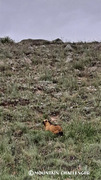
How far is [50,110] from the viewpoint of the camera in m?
6.20

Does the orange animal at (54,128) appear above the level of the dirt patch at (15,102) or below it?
below

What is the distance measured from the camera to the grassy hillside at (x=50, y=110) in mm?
4141

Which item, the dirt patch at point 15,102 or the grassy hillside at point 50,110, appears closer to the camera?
the grassy hillside at point 50,110

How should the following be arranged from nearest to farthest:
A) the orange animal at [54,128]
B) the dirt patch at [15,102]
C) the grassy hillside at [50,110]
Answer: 1. the grassy hillside at [50,110]
2. the orange animal at [54,128]
3. the dirt patch at [15,102]

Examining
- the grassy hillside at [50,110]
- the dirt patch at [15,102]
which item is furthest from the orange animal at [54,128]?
the dirt patch at [15,102]

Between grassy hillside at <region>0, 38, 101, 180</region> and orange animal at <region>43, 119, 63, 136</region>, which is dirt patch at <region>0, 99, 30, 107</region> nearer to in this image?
grassy hillside at <region>0, 38, 101, 180</region>

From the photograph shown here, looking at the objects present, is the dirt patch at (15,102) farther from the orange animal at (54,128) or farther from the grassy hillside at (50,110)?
the orange animal at (54,128)

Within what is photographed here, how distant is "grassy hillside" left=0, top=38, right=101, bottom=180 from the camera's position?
4141 mm

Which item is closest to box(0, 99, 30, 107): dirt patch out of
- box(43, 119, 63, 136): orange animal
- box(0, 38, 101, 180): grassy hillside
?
box(0, 38, 101, 180): grassy hillside

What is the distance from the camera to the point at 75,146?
4586 millimetres

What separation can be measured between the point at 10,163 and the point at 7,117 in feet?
5.74

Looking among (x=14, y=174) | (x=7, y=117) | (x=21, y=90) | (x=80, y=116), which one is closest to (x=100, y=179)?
(x=14, y=174)

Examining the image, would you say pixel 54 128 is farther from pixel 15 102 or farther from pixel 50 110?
pixel 15 102

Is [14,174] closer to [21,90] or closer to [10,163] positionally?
[10,163]
